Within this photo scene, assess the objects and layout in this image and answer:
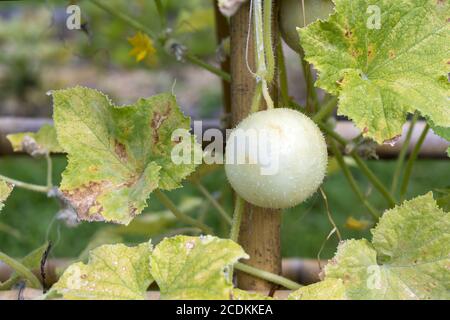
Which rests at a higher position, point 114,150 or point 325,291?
point 114,150

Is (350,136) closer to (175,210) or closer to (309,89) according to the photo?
(309,89)

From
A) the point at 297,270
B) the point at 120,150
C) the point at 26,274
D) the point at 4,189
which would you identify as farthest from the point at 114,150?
the point at 297,270

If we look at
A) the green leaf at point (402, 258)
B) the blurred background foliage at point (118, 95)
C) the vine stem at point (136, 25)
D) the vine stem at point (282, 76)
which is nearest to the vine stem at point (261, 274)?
the green leaf at point (402, 258)

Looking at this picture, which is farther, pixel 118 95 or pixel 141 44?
pixel 118 95

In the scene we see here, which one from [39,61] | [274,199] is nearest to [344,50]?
[274,199]

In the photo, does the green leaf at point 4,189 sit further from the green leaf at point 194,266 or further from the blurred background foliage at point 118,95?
the blurred background foliage at point 118,95

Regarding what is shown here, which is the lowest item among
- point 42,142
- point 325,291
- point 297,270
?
point 297,270
